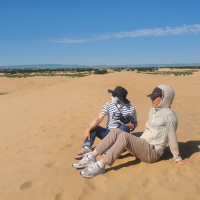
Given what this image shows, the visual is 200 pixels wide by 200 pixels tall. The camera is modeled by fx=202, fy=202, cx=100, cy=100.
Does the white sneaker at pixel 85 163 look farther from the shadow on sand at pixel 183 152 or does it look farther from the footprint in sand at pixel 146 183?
the footprint in sand at pixel 146 183

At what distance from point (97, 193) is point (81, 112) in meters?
6.42

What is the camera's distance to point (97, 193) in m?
2.87

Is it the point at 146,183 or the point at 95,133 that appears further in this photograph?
the point at 95,133

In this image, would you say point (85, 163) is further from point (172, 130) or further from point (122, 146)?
point (172, 130)

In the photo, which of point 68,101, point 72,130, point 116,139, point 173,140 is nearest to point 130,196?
point 116,139

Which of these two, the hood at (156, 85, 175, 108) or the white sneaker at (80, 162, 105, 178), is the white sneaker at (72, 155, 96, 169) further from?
the hood at (156, 85, 175, 108)

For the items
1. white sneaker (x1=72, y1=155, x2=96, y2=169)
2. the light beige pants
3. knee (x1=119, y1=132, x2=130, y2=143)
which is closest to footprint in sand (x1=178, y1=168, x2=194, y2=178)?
the light beige pants

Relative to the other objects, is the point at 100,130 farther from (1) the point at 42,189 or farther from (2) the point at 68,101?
(2) the point at 68,101

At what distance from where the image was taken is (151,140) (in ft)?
11.6

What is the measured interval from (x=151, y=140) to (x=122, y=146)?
0.62m

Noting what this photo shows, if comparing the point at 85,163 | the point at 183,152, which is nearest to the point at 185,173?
the point at 183,152

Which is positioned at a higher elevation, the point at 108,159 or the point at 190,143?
the point at 108,159

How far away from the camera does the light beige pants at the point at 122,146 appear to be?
3219 mm

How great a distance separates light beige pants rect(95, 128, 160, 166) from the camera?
127 inches
